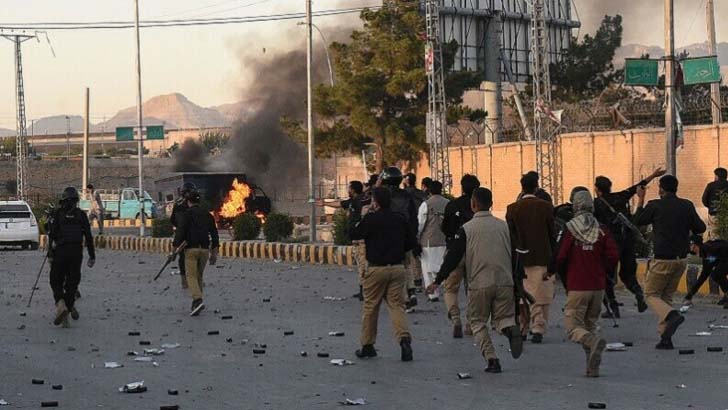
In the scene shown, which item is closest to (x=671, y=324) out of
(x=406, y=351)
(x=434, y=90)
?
(x=406, y=351)

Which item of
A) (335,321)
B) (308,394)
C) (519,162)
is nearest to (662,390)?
(308,394)

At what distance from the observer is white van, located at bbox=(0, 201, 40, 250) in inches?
1674

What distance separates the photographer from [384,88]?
62.4 m

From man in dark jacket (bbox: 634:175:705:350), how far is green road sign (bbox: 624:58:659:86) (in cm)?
1167

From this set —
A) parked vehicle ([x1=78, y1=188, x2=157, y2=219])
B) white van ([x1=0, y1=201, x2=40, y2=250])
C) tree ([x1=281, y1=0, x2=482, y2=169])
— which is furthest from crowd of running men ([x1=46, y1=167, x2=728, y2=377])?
parked vehicle ([x1=78, y1=188, x2=157, y2=219])

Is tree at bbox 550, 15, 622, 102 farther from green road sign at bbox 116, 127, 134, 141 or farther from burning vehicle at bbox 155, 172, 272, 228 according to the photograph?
green road sign at bbox 116, 127, 134, 141

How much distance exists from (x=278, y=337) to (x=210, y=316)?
3.17 meters

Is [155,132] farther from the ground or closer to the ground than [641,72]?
farther from the ground

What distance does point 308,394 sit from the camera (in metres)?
11.2

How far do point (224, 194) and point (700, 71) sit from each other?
119ft

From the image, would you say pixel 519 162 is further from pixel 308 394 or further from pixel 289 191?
pixel 308 394

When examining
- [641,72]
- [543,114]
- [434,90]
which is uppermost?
[434,90]

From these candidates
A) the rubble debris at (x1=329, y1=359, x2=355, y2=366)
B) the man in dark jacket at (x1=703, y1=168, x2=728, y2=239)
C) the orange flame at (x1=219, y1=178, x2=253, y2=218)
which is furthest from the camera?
the orange flame at (x1=219, y1=178, x2=253, y2=218)

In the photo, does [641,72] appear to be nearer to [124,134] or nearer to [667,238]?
[667,238]
